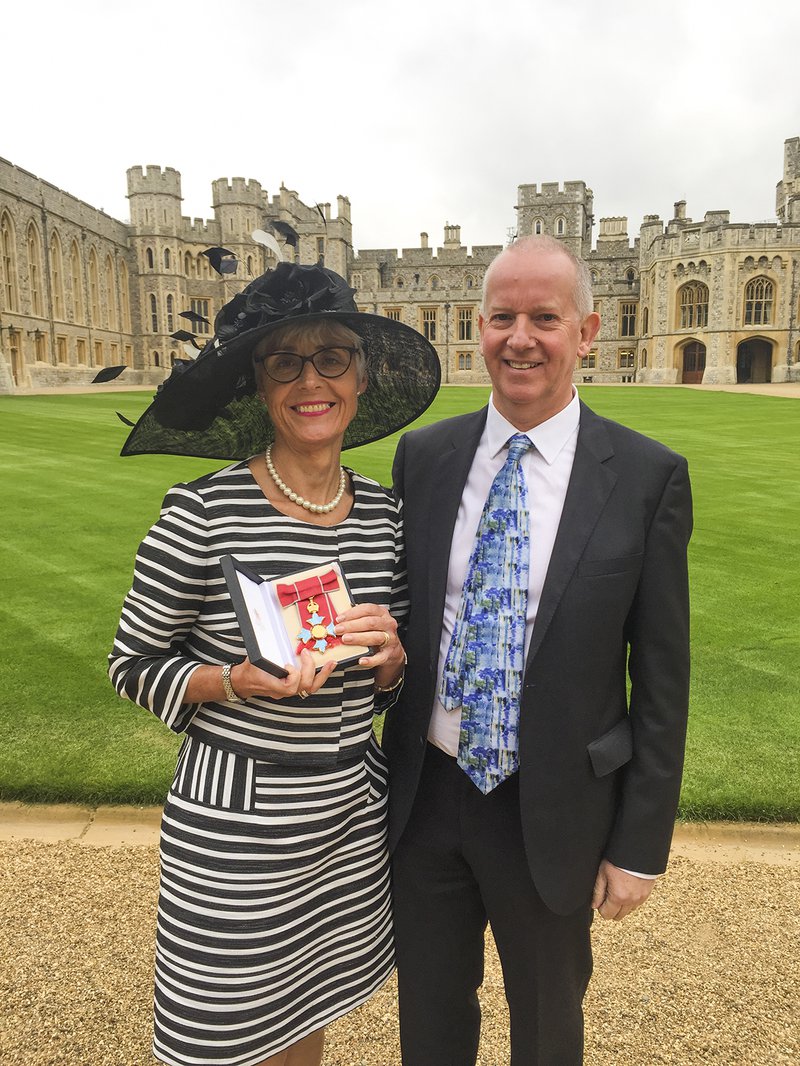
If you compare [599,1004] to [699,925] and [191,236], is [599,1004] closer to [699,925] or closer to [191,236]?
[699,925]

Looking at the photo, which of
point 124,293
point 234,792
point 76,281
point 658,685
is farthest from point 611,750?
point 124,293

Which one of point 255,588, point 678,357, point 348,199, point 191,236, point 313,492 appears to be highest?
point 348,199

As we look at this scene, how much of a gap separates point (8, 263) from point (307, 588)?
39259 mm

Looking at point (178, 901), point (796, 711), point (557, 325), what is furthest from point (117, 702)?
point (796, 711)

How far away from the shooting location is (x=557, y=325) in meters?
1.85

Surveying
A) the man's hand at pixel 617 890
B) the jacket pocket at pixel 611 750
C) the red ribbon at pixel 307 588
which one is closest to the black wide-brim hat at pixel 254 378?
the red ribbon at pixel 307 588

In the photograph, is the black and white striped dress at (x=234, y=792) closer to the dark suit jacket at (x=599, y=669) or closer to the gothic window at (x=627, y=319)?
the dark suit jacket at (x=599, y=669)

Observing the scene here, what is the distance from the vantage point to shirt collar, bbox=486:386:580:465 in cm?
190

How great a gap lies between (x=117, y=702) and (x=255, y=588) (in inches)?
132

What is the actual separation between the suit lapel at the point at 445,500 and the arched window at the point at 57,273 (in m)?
41.1

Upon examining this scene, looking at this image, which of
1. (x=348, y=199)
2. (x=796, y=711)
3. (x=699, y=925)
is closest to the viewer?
(x=699, y=925)

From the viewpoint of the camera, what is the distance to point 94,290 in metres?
41.8

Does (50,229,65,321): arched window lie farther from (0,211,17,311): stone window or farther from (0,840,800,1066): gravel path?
(0,840,800,1066): gravel path

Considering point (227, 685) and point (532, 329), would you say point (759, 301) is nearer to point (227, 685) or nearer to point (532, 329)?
point (532, 329)
